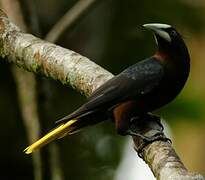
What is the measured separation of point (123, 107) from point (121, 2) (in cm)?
308

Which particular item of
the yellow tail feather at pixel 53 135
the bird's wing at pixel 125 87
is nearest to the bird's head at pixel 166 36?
the bird's wing at pixel 125 87

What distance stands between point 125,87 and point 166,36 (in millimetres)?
390

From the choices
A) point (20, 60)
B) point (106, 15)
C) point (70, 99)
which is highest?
point (20, 60)

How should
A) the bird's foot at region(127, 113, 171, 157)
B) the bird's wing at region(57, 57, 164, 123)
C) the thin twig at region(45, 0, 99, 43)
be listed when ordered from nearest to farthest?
the bird's foot at region(127, 113, 171, 157), the bird's wing at region(57, 57, 164, 123), the thin twig at region(45, 0, 99, 43)

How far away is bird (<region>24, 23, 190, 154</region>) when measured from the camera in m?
4.36

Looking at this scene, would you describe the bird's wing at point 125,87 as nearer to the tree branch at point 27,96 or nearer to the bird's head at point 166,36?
the bird's head at point 166,36

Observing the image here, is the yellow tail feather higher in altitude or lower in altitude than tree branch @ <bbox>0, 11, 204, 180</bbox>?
lower

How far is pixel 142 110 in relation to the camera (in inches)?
173

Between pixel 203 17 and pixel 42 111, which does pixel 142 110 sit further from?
pixel 203 17

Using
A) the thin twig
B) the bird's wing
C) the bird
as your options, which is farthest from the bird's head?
the thin twig

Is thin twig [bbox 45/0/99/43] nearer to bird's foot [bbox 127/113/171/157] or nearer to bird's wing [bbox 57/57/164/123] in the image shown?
bird's wing [bbox 57/57/164/123]

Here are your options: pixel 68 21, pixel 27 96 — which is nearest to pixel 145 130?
pixel 27 96

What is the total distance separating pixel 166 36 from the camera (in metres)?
4.42

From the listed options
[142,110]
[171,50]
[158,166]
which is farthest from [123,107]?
[158,166]
